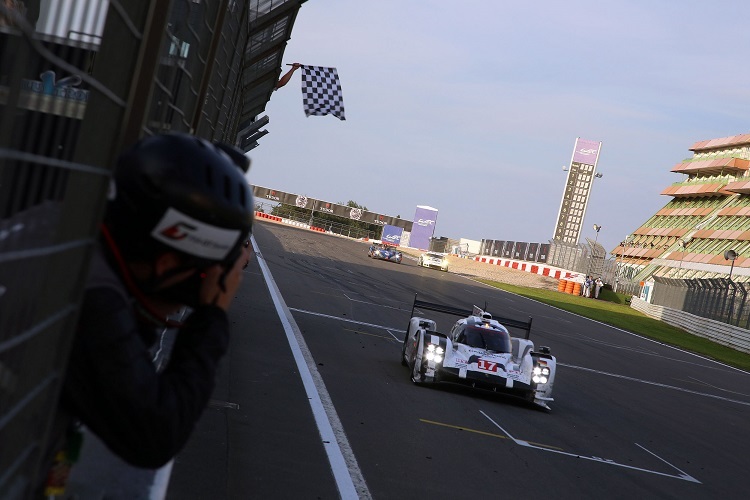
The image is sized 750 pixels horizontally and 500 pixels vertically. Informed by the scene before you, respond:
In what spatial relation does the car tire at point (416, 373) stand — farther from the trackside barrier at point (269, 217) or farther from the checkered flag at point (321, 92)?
the trackside barrier at point (269, 217)

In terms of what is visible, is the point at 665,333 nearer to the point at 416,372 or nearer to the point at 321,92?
the point at 321,92

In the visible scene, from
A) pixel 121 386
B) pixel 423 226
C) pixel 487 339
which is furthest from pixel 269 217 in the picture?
pixel 121 386

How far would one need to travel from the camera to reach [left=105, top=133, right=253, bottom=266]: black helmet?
6.69ft

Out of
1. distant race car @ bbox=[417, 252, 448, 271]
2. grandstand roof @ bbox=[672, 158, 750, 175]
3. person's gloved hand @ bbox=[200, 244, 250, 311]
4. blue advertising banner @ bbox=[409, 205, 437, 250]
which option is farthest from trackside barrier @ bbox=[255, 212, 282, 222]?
person's gloved hand @ bbox=[200, 244, 250, 311]

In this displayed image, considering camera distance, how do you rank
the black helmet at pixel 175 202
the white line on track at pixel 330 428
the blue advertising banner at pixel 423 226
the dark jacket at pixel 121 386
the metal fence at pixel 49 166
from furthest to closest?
the blue advertising banner at pixel 423 226 → the white line on track at pixel 330 428 → the black helmet at pixel 175 202 → the dark jacket at pixel 121 386 → the metal fence at pixel 49 166

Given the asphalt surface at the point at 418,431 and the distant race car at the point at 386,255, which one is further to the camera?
the distant race car at the point at 386,255

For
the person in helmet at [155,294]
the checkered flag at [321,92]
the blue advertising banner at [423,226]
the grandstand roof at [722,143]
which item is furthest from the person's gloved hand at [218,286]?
the blue advertising banner at [423,226]

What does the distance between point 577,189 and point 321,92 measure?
117 m

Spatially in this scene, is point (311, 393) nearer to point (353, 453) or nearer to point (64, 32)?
point (353, 453)

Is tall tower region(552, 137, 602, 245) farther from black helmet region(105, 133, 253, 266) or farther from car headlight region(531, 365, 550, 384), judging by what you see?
black helmet region(105, 133, 253, 266)

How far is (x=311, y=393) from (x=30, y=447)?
25.7ft

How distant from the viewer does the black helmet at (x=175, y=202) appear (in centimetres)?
204

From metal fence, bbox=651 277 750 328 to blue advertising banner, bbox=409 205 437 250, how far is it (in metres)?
52.7

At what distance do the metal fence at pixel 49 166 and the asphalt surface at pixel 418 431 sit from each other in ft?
11.0
